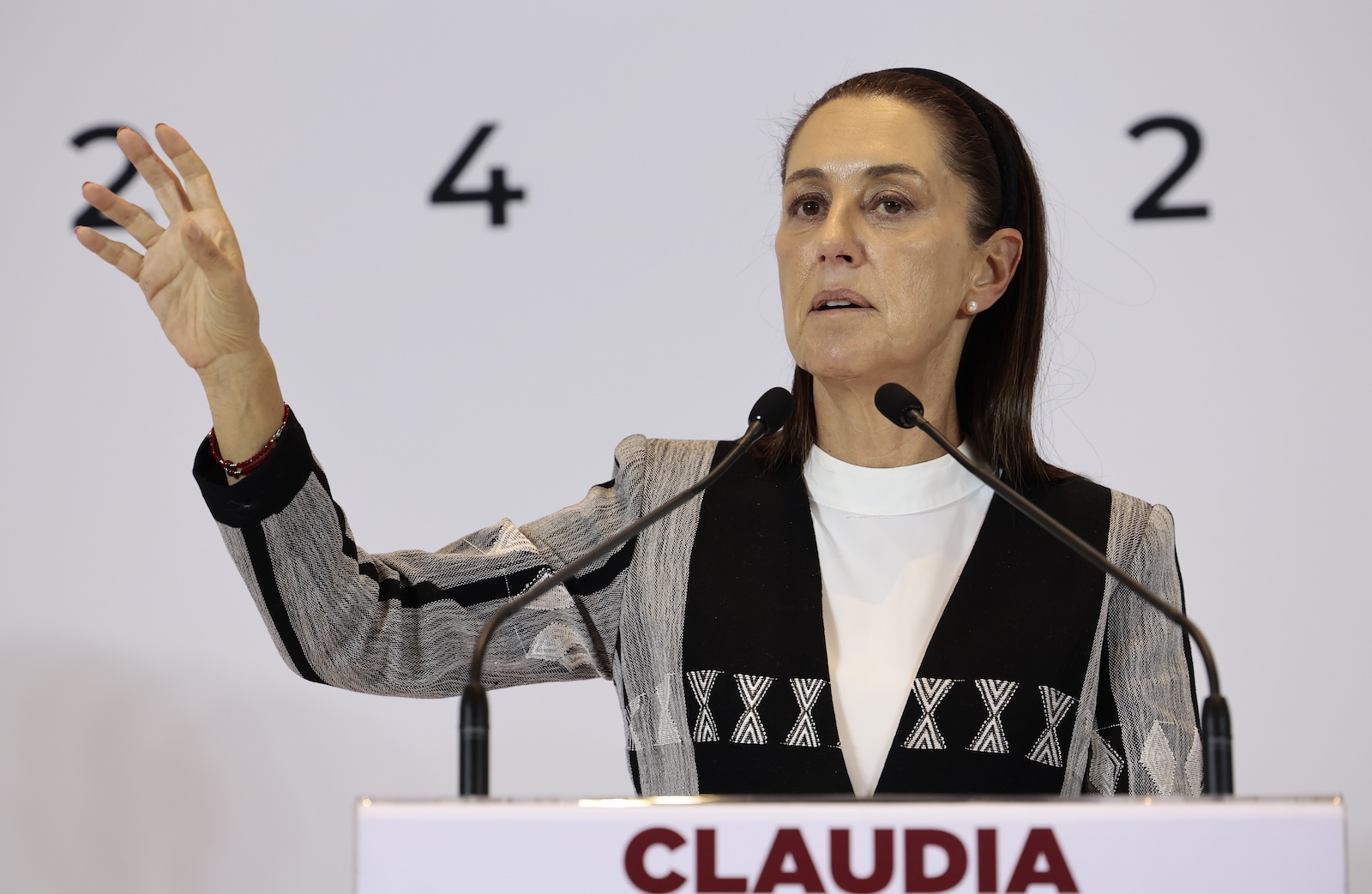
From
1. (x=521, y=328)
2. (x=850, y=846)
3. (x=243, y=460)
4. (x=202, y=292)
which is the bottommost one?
(x=850, y=846)

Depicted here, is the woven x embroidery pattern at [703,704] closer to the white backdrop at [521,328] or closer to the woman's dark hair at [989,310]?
the woman's dark hair at [989,310]

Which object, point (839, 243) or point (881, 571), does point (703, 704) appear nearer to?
point (881, 571)

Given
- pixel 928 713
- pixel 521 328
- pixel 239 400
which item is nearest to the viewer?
pixel 239 400

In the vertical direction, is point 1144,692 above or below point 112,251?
below

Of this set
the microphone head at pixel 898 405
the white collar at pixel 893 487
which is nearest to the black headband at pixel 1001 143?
the white collar at pixel 893 487

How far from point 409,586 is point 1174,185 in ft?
4.87

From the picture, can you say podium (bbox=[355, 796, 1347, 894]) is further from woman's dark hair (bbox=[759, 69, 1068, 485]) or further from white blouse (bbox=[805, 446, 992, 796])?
woman's dark hair (bbox=[759, 69, 1068, 485])

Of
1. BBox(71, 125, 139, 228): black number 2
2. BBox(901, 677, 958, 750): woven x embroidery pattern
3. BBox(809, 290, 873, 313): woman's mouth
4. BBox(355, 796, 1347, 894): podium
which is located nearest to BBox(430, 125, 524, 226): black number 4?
BBox(71, 125, 139, 228): black number 2

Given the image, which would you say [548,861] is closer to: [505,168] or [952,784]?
[952,784]

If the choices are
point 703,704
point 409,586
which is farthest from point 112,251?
point 703,704

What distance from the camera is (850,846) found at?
0.79 metres

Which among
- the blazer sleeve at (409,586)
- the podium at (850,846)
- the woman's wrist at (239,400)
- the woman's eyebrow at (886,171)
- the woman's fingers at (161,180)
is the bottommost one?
the podium at (850,846)

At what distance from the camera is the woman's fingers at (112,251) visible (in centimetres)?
113

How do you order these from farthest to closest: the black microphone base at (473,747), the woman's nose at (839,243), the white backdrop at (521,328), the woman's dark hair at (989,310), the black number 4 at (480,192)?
the black number 4 at (480,192)
the white backdrop at (521,328)
the woman's dark hair at (989,310)
the woman's nose at (839,243)
the black microphone base at (473,747)
